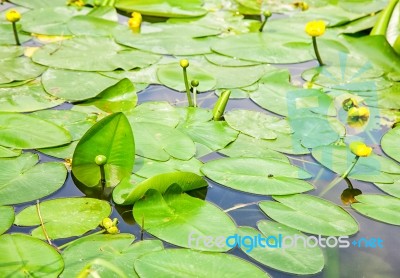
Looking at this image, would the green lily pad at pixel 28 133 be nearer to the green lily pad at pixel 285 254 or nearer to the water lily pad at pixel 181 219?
the water lily pad at pixel 181 219

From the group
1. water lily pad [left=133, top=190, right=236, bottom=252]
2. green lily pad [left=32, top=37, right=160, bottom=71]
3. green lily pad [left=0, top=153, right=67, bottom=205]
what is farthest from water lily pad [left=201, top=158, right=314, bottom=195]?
green lily pad [left=32, top=37, right=160, bottom=71]

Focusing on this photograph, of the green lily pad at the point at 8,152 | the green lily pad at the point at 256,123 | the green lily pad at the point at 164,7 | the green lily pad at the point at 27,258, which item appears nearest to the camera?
the green lily pad at the point at 27,258

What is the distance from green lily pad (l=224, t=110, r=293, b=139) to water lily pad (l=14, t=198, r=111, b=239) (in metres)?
0.68

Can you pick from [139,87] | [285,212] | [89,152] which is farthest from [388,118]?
[89,152]

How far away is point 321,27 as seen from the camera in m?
2.64

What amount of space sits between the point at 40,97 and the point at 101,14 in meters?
0.93

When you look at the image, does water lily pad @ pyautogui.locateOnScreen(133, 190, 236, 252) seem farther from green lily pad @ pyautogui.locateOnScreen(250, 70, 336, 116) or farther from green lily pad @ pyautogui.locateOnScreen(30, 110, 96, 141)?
green lily pad @ pyautogui.locateOnScreen(250, 70, 336, 116)

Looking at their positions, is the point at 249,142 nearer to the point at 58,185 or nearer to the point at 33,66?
the point at 58,185

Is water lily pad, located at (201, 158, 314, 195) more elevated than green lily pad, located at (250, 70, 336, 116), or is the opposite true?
green lily pad, located at (250, 70, 336, 116)

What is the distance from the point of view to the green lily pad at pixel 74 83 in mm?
2475

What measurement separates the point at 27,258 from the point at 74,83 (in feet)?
3.67

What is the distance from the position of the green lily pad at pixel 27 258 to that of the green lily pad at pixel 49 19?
5.29ft

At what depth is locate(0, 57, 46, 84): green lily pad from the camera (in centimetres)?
A: 259

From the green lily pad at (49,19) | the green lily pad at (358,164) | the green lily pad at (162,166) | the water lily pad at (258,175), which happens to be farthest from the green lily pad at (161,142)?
the green lily pad at (49,19)
